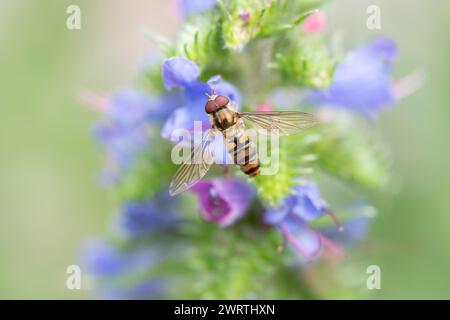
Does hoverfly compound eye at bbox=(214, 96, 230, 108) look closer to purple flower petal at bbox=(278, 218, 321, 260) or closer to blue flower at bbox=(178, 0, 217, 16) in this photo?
blue flower at bbox=(178, 0, 217, 16)

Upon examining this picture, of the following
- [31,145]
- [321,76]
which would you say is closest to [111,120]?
[321,76]

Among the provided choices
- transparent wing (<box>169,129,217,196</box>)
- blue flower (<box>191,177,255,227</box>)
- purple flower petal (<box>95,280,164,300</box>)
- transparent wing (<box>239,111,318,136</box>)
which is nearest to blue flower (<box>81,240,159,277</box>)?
purple flower petal (<box>95,280,164,300</box>)

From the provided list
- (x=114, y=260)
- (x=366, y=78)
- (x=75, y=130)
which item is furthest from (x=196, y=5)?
(x=75, y=130)

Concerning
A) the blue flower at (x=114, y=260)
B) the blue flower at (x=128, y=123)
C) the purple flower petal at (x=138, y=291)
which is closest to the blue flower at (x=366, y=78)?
the blue flower at (x=128, y=123)

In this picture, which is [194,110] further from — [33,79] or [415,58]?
[33,79]

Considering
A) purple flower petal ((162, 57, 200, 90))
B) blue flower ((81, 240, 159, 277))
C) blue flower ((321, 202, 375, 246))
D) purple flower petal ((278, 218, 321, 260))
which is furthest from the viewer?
blue flower ((81, 240, 159, 277))

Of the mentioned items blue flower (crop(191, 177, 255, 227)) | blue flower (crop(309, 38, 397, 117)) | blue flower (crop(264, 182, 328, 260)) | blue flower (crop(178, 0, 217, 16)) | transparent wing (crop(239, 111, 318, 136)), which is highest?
blue flower (crop(178, 0, 217, 16))

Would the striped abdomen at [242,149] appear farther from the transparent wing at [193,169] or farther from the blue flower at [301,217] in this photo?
the blue flower at [301,217]

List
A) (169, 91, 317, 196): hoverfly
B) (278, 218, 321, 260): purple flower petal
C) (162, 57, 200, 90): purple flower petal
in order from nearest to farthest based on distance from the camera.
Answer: (162, 57, 200, 90): purple flower petal → (169, 91, 317, 196): hoverfly → (278, 218, 321, 260): purple flower petal

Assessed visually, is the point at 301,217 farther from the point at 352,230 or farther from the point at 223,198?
Answer: the point at 352,230
